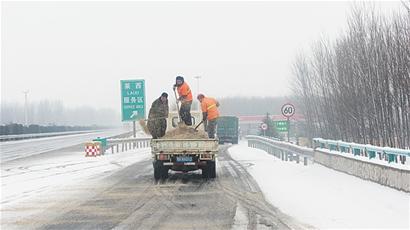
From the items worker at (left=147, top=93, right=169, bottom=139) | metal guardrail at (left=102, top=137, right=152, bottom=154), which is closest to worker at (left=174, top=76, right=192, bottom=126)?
worker at (left=147, top=93, right=169, bottom=139)

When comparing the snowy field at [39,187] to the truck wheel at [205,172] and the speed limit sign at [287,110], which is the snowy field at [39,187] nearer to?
the truck wheel at [205,172]

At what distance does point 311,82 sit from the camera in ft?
144

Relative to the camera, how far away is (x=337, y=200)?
36.9ft

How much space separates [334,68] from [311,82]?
38.4ft

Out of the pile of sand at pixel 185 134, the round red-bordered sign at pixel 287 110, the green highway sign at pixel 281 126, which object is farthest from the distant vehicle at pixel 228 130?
the pile of sand at pixel 185 134

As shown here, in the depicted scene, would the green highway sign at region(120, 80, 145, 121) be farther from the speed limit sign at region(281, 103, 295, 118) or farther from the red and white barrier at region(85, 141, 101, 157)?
the speed limit sign at region(281, 103, 295, 118)

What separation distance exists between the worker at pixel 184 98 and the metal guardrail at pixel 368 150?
16.8 feet

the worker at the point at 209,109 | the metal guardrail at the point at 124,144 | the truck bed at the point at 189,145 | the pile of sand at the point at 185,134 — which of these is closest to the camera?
the truck bed at the point at 189,145

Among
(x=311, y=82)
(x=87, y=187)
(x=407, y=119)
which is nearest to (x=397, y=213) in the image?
(x=87, y=187)

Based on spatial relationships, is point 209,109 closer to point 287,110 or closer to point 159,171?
point 159,171

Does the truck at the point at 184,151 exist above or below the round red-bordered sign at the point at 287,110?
below

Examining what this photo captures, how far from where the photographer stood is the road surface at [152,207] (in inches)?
357

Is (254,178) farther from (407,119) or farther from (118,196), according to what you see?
(407,119)

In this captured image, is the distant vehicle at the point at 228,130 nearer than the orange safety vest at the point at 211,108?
→ No
